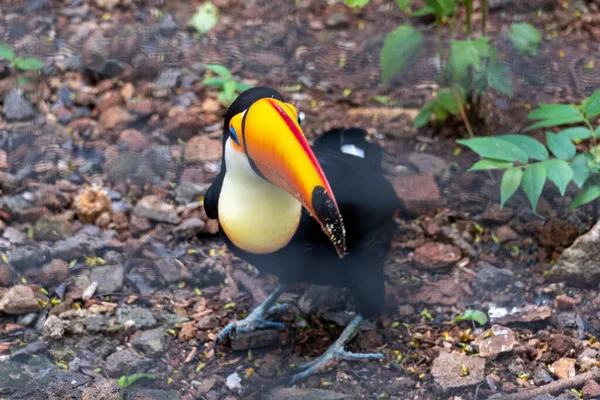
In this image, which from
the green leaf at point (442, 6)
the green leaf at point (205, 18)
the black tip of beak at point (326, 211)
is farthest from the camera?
the green leaf at point (205, 18)

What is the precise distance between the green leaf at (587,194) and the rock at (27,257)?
1.42m

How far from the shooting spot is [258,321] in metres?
2.19

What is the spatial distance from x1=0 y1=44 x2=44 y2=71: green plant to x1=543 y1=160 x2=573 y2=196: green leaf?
183cm

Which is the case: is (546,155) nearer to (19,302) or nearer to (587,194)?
(587,194)

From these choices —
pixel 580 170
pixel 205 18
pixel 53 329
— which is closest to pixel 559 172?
pixel 580 170

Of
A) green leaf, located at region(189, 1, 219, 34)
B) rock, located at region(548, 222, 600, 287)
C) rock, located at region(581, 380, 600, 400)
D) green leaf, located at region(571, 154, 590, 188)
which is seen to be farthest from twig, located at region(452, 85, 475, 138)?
green leaf, located at region(189, 1, 219, 34)

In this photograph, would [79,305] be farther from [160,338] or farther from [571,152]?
[571,152]

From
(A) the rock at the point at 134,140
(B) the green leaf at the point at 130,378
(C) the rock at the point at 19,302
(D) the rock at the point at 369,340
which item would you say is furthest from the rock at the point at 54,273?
(D) the rock at the point at 369,340

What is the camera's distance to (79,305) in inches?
86.7

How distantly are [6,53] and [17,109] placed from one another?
0.79 ft

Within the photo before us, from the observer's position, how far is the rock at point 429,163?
104 inches

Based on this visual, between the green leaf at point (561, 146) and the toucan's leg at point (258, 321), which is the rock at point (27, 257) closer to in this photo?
the toucan's leg at point (258, 321)

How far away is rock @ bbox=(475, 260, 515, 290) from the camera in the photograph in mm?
2244

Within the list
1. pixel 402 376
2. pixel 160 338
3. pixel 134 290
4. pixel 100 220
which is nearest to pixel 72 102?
pixel 100 220
